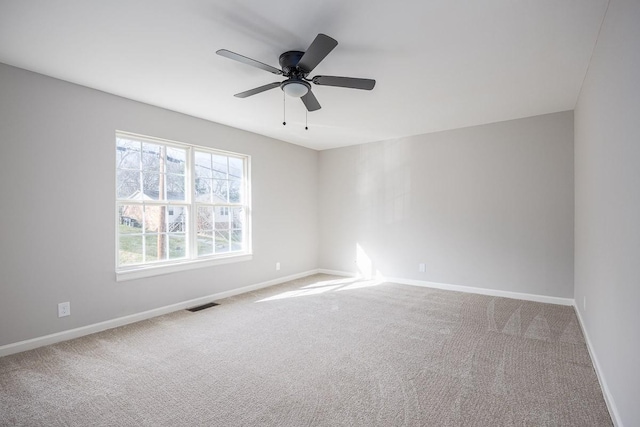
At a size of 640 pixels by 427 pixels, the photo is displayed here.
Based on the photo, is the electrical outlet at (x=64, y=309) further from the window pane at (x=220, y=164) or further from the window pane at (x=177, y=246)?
the window pane at (x=220, y=164)

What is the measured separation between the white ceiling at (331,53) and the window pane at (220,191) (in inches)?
43.8

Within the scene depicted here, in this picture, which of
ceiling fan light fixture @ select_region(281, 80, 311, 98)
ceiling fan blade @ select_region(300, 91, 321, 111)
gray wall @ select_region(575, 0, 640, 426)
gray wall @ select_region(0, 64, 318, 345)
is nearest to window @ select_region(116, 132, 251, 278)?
gray wall @ select_region(0, 64, 318, 345)

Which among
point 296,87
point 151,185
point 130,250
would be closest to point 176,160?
point 151,185

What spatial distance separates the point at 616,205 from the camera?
6.15 ft

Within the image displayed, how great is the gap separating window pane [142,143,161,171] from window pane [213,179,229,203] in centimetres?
85

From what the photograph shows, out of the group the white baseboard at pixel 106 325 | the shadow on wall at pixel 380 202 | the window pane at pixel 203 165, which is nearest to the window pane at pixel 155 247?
the white baseboard at pixel 106 325

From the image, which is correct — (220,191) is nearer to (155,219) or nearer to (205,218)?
(205,218)

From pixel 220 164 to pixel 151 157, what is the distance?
1.00 metres

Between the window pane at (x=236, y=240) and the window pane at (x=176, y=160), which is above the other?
the window pane at (x=176, y=160)

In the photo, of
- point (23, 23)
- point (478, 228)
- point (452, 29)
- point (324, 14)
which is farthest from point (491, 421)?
point (23, 23)

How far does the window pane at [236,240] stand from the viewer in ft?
16.1

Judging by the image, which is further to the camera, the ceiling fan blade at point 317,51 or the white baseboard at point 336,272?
the white baseboard at point 336,272

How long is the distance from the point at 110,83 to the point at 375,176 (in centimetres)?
404

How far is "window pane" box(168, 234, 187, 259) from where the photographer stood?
4109 mm
